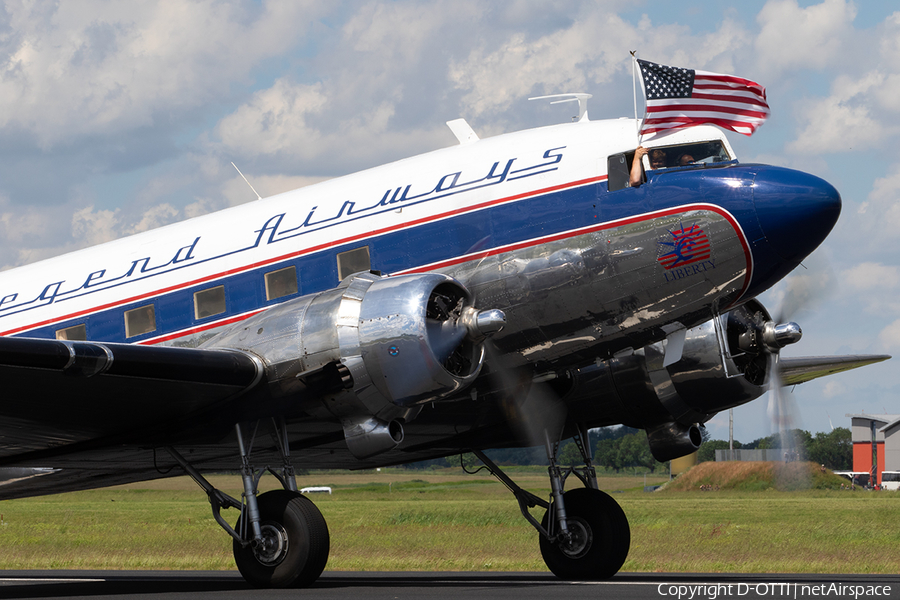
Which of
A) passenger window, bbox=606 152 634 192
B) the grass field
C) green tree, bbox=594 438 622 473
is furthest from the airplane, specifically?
green tree, bbox=594 438 622 473

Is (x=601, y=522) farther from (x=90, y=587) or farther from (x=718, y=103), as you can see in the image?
(x=90, y=587)

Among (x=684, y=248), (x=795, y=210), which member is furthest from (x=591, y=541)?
(x=795, y=210)

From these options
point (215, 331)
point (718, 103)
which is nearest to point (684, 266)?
point (718, 103)

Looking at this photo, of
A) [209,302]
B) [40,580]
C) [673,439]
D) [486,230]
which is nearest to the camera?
[486,230]

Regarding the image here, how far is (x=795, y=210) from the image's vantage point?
11.5 meters

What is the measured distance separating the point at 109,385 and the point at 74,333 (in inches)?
151

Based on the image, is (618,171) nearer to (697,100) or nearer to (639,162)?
(639,162)

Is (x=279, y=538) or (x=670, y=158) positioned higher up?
(x=670, y=158)

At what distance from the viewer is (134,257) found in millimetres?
15789

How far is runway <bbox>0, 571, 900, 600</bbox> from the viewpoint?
465 inches

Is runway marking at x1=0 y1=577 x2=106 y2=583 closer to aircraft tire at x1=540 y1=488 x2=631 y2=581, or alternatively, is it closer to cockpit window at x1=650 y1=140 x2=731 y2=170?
aircraft tire at x1=540 y1=488 x2=631 y2=581

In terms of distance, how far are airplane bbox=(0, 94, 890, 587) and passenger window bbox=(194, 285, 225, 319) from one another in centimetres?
4

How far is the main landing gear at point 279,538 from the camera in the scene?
40.4ft

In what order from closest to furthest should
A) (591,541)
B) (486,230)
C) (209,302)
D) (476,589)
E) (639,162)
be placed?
(639,162) → (486,230) → (476,589) → (209,302) → (591,541)
